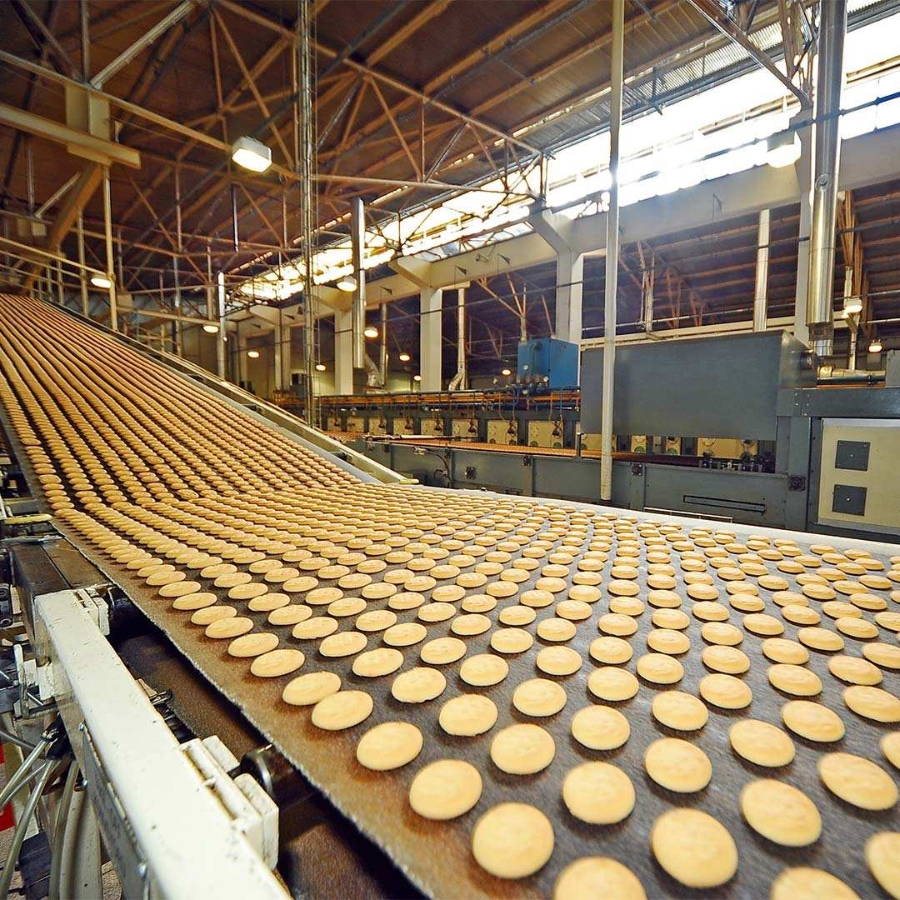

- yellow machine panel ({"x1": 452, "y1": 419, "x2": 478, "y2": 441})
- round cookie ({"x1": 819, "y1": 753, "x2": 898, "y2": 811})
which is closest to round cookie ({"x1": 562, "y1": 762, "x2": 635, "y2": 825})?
round cookie ({"x1": 819, "y1": 753, "x2": 898, "y2": 811})

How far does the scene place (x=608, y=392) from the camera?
3.75 meters

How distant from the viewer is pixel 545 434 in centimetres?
529

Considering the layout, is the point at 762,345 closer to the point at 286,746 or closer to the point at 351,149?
the point at 286,746

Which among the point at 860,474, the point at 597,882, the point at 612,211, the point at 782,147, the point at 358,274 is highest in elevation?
the point at 782,147

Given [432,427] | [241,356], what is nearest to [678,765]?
[432,427]

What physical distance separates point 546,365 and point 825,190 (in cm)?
266

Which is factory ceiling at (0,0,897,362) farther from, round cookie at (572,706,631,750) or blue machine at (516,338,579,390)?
round cookie at (572,706,631,750)

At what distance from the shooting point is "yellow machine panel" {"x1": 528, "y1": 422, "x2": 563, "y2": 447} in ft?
17.0

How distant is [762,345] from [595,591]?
104 inches

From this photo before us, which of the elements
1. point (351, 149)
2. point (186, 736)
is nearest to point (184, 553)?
point (186, 736)

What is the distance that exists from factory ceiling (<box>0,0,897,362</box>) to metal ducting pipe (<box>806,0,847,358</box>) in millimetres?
525

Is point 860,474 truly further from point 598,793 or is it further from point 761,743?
point 598,793

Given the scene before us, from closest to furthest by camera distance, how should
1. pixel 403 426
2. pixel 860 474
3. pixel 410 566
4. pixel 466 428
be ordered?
pixel 410 566
pixel 860 474
pixel 466 428
pixel 403 426

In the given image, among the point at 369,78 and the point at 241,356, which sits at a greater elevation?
the point at 369,78
